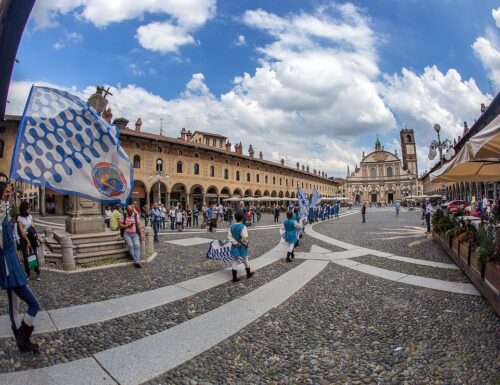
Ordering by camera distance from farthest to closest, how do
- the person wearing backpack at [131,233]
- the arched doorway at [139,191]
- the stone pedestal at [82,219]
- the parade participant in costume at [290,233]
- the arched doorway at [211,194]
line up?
the arched doorway at [211,194] < the arched doorway at [139,191] < the stone pedestal at [82,219] < the parade participant in costume at [290,233] < the person wearing backpack at [131,233]

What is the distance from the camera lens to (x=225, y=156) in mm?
42844

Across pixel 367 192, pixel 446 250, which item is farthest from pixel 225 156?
pixel 367 192

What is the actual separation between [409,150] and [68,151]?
389 ft

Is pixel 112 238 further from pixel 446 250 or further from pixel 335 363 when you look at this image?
pixel 446 250

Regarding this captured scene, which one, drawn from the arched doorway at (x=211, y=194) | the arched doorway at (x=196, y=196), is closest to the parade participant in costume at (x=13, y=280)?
the arched doorway at (x=196, y=196)

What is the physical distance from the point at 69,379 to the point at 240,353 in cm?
175

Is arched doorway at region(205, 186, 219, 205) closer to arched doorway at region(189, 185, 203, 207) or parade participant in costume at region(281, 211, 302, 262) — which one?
arched doorway at region(189, 185, 203, 207)

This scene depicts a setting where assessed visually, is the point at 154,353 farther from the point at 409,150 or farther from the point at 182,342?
the point at 409,150

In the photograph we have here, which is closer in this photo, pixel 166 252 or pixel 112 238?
pixel 112 238

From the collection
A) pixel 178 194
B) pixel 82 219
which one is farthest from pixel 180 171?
pixel 82 219

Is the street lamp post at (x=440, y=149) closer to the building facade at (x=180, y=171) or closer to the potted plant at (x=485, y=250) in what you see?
the potted plant at (x=485, y=250)

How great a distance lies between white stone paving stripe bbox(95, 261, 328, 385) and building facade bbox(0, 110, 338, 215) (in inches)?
804

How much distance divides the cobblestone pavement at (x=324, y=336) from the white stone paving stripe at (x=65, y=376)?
16 centimetres

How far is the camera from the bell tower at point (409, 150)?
101 meters
